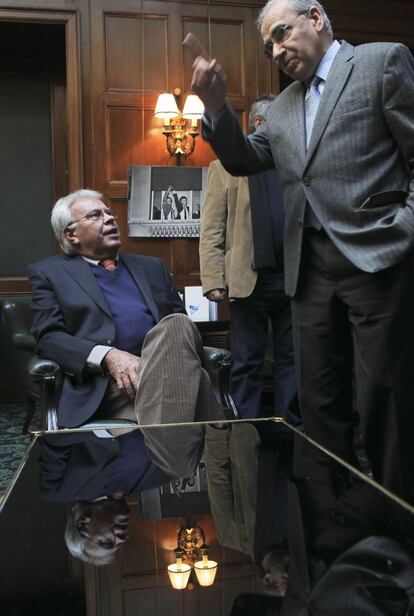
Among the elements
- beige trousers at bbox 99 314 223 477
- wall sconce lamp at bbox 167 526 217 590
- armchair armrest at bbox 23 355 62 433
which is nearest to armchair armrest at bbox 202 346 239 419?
beige trousers at bbox 99 314 223 477

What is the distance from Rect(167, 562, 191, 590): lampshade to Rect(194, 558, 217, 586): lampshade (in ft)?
0.05

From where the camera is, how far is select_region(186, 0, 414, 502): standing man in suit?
1836 mm

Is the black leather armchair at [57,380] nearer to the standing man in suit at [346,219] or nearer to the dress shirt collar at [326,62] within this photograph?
the standing man in suit at [346,219]

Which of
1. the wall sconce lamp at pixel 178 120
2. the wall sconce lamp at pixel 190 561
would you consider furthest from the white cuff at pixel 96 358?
the wall sconce lamp at pixel 178 120

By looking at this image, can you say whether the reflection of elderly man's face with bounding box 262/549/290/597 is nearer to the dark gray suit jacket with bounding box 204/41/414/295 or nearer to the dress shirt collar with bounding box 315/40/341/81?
the dark gray suit jacket with bounding box 204/41/414/295

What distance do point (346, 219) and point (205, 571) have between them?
44.6 inches

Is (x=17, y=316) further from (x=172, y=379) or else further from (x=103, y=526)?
(x=103, y=526)

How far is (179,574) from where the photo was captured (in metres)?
0.94

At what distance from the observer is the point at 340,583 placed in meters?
0.85

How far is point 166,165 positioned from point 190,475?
415cm

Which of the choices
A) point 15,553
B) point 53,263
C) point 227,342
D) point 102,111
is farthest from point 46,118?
point 15,553

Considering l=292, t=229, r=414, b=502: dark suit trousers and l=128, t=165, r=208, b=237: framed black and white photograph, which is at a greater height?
l=128, t=165, r=208, b=237: framed black and white photograph

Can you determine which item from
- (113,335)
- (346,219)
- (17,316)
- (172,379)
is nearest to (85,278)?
(113,335)

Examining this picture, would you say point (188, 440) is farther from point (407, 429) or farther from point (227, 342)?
point (227, 342)
